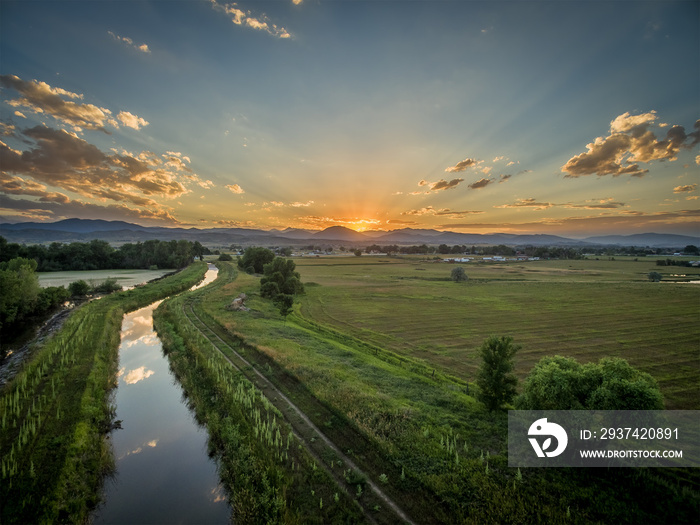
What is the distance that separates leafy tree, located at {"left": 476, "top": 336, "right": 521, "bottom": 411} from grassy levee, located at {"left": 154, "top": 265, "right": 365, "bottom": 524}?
35.2 feet

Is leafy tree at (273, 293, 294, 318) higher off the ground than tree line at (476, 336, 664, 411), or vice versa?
tree line at (476, 336, 664, 411)

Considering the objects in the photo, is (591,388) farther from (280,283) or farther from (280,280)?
(280,280)

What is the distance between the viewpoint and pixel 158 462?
16.0 metres

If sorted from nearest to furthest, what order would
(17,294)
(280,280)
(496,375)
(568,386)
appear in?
(568,386), (496,375), (17,294), (280,280)

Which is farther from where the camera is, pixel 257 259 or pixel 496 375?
pixel 257 259

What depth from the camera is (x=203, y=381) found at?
23.7 meters

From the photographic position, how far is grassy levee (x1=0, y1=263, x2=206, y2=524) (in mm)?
12125

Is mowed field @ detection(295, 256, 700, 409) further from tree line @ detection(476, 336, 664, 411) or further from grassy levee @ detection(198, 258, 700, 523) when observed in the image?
tree line @ detection(476, 336, 664, 411)

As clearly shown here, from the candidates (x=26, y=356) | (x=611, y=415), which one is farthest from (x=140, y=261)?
(x=611, y=415)

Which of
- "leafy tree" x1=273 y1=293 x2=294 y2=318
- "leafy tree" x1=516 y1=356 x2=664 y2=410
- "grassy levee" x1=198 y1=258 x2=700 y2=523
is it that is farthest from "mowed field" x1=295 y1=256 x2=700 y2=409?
"leafy tree" x1=516 y1=356 x2=664 y2=410

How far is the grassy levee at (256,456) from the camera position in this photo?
38.4 ft

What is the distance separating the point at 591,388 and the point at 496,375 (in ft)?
15.1

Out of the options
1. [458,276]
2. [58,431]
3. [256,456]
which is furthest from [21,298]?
[458,276]

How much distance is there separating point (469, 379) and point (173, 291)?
6316 centimetres
